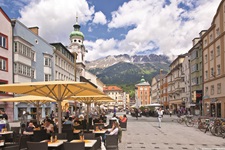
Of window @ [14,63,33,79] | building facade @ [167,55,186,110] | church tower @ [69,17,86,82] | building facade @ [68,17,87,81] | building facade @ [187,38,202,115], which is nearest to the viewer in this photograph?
window @ [14,63,33,79]

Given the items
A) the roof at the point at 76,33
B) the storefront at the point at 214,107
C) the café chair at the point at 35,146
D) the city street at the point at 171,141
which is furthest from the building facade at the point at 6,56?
the roof at the point at 76,33

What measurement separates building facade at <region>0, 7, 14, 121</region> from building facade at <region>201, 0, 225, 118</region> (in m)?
29.0

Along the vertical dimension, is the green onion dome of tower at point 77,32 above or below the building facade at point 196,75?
above

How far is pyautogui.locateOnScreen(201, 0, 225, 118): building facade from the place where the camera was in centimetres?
3953

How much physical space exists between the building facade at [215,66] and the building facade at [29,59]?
88.9ft

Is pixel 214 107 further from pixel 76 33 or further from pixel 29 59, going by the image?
pixel 76 33

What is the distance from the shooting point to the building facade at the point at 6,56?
31.7 m

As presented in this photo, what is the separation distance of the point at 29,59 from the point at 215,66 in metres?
28.5

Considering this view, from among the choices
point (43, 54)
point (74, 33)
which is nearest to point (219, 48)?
point (43, 54)

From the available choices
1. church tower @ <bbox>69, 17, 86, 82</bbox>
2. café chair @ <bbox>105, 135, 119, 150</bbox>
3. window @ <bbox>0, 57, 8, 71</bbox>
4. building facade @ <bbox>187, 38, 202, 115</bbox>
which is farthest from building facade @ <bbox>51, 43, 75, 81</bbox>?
café chair @ <bbox>105, 135, 119, 150</bbox>

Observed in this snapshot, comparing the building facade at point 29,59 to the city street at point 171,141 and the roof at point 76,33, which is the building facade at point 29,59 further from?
the roof at point 76,33

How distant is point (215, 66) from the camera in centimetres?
4281

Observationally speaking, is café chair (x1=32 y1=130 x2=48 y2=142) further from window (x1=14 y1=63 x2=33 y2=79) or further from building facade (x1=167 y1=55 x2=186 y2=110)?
building facade (x1=167 y1=55 x2=186 y2=110)

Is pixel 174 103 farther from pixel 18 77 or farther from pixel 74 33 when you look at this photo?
pixel 18 77
